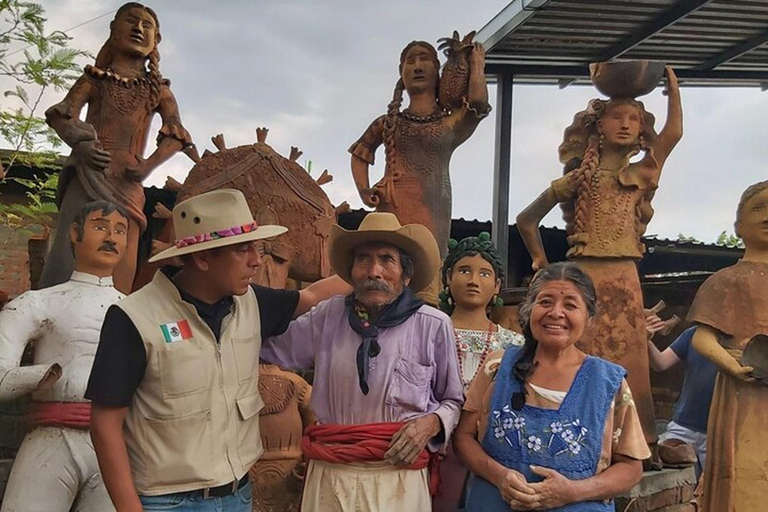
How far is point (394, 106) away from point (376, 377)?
290cm

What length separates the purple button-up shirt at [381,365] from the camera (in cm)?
253

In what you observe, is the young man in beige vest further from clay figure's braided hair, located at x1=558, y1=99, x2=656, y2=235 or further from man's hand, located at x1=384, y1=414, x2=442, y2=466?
clay figure's braided hair, located at x1=558, y1=99, x2=656, y2=235

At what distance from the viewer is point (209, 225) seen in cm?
234

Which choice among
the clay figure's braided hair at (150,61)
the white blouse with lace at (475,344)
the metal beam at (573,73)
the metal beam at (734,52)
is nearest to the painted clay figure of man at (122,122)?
the clay figure's braided hair at (150,61)

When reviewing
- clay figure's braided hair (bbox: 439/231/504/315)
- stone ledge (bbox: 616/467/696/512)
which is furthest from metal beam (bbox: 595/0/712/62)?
stone ledge (bbox: 616/467/696/512)

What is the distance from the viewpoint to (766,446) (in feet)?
10.7

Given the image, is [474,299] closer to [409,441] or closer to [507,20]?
[409,441]

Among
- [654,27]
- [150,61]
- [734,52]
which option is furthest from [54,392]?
[734,52]

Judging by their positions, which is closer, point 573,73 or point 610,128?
point 610,128

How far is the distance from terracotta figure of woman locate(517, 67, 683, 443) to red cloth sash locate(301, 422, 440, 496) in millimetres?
1964

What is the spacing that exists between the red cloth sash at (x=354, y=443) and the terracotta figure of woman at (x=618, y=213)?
196 centimetres

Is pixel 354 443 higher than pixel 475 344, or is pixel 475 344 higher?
pixel 475 344

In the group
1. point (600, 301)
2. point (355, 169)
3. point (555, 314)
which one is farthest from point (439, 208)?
point (555, 314)

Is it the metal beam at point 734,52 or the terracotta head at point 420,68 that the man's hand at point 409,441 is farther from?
the metal beam at point 734,52
